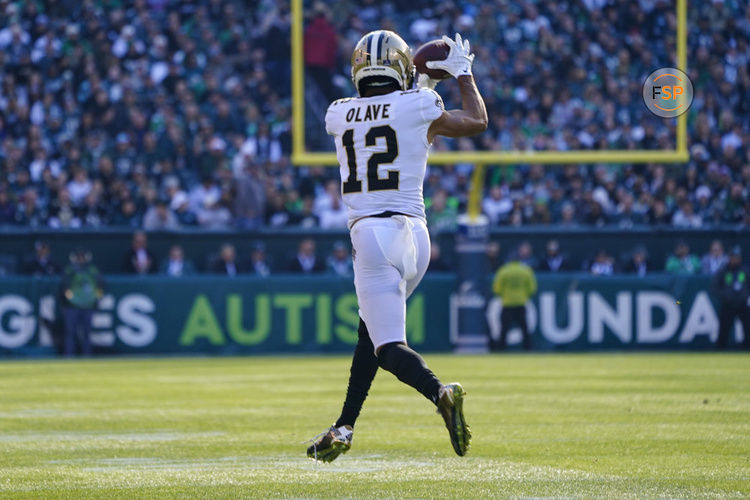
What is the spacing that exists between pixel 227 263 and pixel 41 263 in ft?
8.33

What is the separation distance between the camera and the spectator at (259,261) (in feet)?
59.8

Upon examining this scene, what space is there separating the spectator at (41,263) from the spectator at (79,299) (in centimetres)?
46

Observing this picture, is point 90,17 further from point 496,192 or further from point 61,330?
point 496,192

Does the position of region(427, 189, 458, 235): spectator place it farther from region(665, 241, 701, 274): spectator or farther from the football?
the football

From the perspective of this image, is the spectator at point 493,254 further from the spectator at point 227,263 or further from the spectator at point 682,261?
the spectator at point 227,263

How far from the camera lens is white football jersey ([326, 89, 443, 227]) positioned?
564 centimetres

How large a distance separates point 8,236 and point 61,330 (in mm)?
1536

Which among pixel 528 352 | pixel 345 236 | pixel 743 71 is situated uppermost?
pixel 743 71

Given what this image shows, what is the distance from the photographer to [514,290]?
1730 centimetres

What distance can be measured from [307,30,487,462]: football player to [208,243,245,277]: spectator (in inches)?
482

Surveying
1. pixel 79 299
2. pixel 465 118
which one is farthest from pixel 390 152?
pixel 79 299

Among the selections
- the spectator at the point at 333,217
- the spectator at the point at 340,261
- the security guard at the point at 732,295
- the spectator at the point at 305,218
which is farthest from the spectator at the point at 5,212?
the security guard at the point at 732,295

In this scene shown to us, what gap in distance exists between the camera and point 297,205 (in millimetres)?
18562

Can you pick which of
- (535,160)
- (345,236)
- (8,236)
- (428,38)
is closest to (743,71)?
(535,160)
